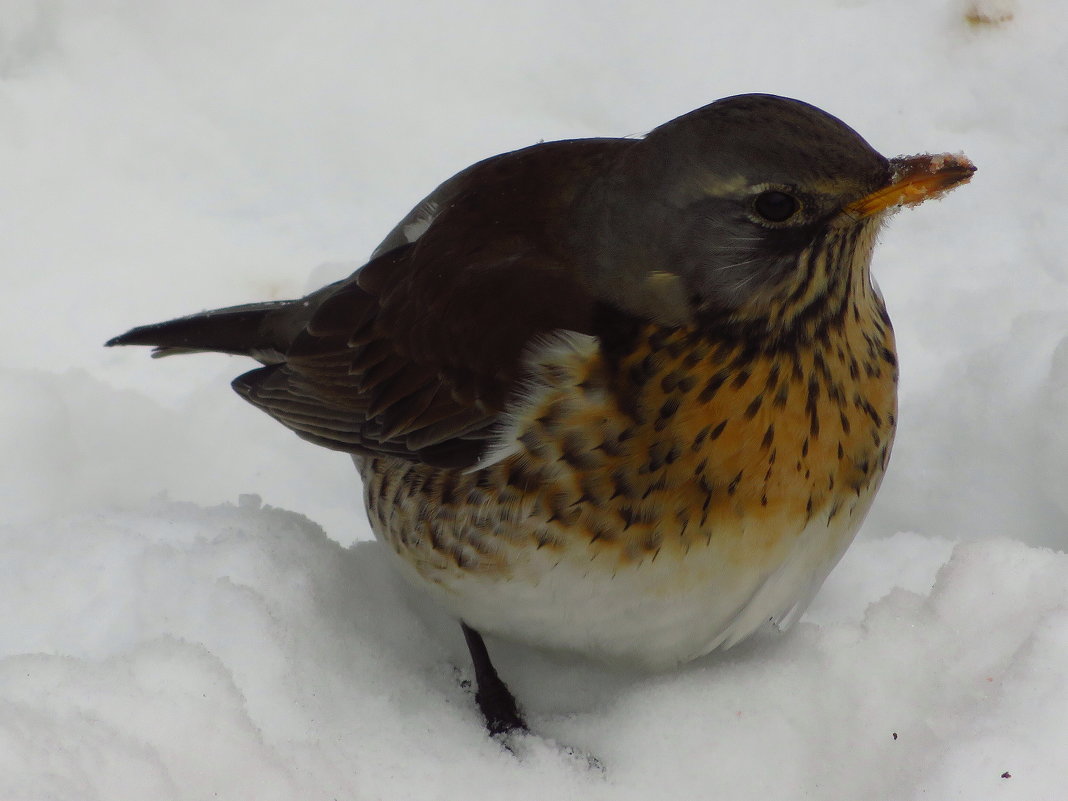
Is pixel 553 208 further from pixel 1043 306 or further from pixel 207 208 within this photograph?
pixel 207 208

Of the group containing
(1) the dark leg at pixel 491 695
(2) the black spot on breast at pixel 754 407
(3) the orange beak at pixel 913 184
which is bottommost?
(1) the dark leg at pixel 491 695

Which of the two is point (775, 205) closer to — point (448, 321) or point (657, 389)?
point (657, 389)

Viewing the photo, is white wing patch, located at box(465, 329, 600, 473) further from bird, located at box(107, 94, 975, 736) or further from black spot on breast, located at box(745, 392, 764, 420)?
black spot on breast, located at box(745, 392, 764, 420)

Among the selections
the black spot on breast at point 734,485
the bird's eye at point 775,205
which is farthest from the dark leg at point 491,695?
the bird's eye at point 775,205

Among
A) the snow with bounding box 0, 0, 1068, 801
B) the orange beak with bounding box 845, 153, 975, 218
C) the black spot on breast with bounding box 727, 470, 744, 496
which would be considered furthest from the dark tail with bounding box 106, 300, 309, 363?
the orange beak with bounding box 845, 153, 975, 218

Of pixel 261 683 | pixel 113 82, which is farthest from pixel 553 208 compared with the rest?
pixel 113 82

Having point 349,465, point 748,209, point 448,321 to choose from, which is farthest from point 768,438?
point 349,465

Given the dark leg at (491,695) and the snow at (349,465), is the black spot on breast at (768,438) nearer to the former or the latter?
the snow at (349,465)
